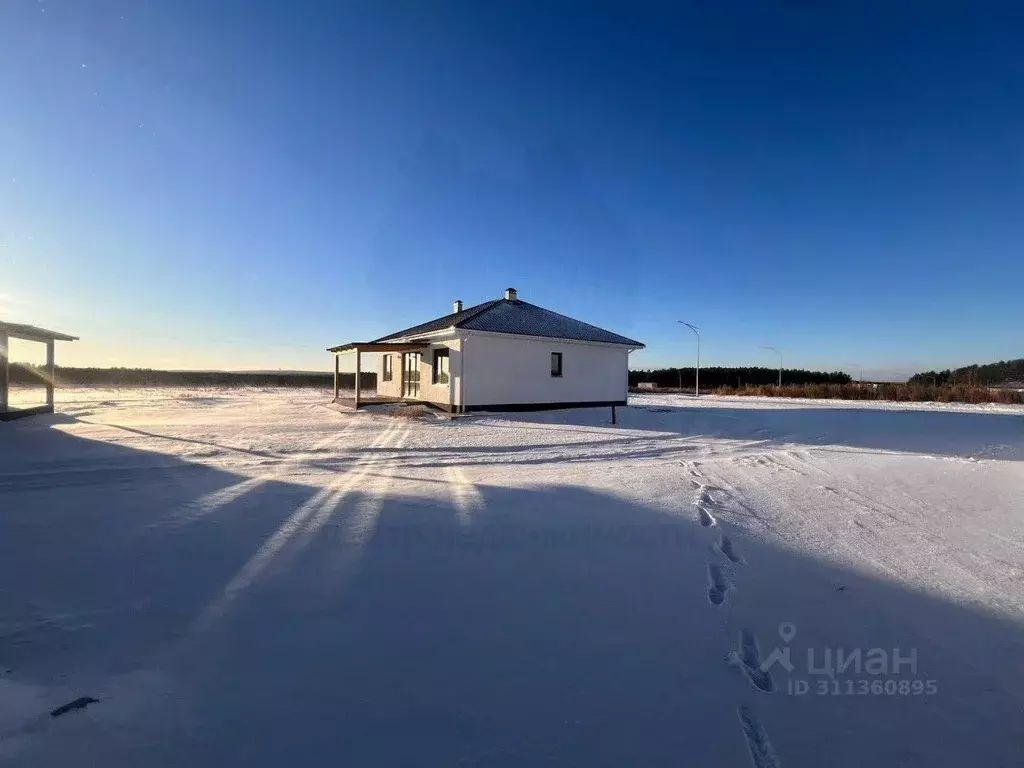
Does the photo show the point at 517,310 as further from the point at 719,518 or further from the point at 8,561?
the point at 8,561

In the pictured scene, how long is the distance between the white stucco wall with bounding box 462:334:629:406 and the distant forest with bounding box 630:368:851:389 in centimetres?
4446

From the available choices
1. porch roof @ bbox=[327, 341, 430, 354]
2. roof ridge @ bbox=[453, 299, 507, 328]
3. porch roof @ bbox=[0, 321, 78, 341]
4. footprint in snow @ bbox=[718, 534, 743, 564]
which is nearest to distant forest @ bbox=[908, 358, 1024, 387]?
roof ridge @ bbox=[453, 299, 507, 328]

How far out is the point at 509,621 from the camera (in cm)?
311

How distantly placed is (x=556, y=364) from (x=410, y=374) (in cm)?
609

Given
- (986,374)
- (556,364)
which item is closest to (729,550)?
(556,364)

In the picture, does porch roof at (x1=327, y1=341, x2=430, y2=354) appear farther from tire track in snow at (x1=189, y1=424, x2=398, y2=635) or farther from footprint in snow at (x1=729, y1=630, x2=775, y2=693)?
footprint in snow at (x1=729, y1=630, x2=775, y2=693)

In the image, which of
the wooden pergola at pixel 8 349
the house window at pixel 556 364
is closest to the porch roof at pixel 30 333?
the wooden pergola at pixel 8 349

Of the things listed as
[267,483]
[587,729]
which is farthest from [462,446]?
[587,729]

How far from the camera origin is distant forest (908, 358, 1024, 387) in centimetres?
3694

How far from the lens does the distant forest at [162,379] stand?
36.9 meters

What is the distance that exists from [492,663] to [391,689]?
535 millimetres

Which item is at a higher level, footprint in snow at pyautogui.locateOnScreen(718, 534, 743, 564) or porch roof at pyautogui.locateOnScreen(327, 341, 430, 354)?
porch roof at pyautogui.locateOnScreen(327, 341, 430, 354)

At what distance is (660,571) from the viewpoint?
12.7ft

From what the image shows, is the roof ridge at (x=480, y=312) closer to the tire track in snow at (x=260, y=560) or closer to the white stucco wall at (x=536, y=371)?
the white stucco wall at (x=536, y=371)
